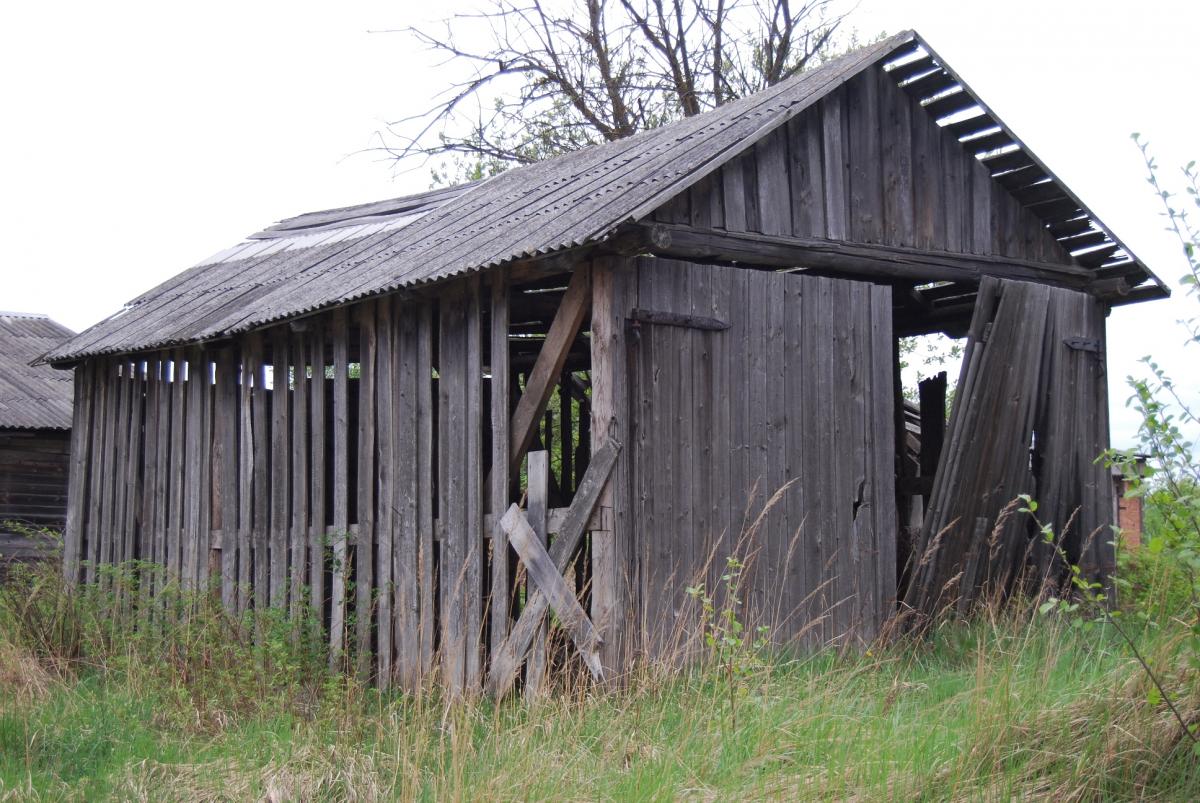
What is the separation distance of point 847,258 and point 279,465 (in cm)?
456

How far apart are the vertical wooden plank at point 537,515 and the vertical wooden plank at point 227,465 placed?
12.0 feet

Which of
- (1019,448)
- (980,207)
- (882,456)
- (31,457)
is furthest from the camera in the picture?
(31,457)

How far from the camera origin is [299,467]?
9797 millimetres

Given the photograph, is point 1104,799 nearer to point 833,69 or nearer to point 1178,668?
point 1178,668

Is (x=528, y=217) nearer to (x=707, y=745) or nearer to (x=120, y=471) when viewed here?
(x=707, y=745)

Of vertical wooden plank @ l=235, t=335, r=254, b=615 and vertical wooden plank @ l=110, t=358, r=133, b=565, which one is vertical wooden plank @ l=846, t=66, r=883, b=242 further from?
vertical wooden plank @ l=110, t=358, r=133, b=565

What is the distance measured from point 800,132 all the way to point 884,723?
4.44 m

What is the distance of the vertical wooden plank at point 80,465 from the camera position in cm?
1292

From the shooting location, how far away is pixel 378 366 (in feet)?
29.8

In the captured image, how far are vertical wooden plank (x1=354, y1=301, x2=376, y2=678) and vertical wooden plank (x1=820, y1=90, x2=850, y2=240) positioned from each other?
322 centimetres

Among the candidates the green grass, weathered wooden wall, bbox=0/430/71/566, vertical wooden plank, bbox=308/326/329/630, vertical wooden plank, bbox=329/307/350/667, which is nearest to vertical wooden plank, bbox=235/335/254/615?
vertical wooden plank, bbox=308/326/329/630

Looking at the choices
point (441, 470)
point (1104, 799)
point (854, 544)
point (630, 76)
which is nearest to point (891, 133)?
point (854, 544)

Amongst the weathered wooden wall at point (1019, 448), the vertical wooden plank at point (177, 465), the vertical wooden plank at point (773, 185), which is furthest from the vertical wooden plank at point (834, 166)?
the vertical wooden plank at point (177, 465)

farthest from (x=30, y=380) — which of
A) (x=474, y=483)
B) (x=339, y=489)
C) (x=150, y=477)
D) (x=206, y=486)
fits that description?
(x=474, y=483)
